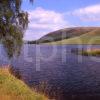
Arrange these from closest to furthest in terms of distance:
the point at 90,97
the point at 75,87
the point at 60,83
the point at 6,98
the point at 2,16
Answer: the point at 6,98
the point at 2,16
the point at 90,97
the point at 75,87
the point at 60,83

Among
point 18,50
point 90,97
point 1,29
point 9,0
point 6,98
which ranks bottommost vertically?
point 90,97

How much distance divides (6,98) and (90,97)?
1412cm

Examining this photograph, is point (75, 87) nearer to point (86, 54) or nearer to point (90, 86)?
point (90, 86)

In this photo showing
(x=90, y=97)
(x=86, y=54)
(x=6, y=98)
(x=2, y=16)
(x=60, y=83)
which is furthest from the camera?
(x=86, y=54)

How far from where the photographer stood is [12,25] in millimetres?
25875

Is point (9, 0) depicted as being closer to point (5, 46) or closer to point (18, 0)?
point (18, 0)

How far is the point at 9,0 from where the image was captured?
25.1 meters

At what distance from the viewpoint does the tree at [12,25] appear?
82.5 feet

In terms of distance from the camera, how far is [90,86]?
114 ft

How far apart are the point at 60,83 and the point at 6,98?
791 inches

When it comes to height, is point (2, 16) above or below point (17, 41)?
above

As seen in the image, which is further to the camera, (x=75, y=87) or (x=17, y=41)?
(x=75, y=87)

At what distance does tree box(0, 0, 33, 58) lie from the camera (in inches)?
990

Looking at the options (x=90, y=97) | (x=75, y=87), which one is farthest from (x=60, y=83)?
(x=90, y=97)
